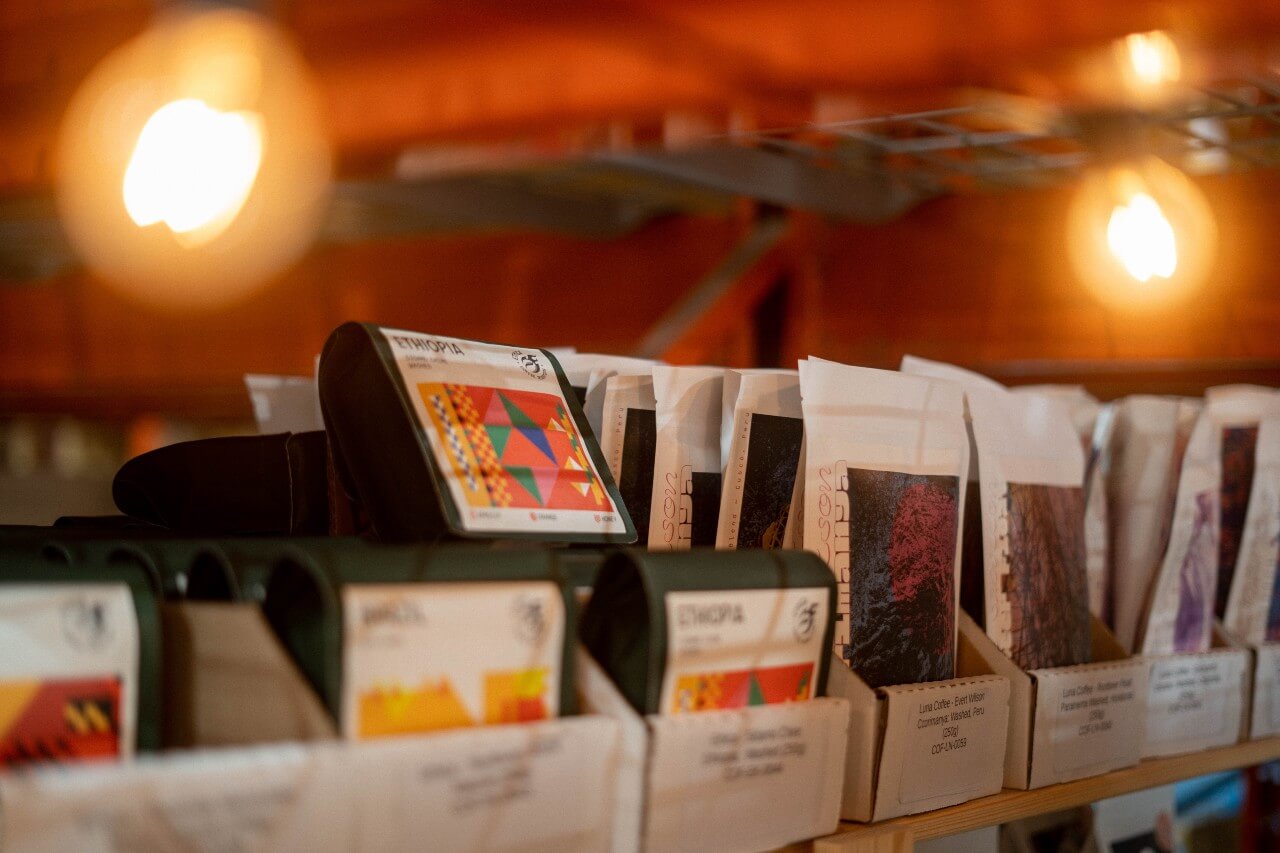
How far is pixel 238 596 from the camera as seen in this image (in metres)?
0.62

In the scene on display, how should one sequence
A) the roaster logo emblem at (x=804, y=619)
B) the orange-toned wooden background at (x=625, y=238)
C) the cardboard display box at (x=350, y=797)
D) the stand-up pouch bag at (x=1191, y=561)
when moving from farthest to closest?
the orange-toned wooden background at (x=625, y=238) < the stand-up pouch bag at (x=1191, y=561) < the roaster logo emblem at (x=804, y=619) < the cardboard display box at (x=350, y=797)

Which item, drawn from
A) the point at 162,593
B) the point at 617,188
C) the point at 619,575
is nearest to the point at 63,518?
the point at 162,593

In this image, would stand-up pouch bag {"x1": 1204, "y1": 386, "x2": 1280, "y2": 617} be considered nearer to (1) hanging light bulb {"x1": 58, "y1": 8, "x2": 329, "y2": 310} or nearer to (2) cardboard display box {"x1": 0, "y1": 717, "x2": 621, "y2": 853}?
(2) cardboard display box {"x1": 0, "y1": 717, "x2": 621, "y2": 853}

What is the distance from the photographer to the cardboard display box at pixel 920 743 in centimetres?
82

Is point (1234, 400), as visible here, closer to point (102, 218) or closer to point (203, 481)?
point (203, 481)

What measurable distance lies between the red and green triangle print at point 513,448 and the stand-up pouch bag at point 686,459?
0.30ft

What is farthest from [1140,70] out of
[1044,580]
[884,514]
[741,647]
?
[741,647]

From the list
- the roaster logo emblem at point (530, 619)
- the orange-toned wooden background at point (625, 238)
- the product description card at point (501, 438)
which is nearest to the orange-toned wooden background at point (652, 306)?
the orange-toned wooden background at point (625, 238)

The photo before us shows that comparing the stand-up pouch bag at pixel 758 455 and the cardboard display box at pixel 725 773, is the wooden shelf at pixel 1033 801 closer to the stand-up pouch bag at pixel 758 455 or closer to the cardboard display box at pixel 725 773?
the cardboard display box at pixel 725 773

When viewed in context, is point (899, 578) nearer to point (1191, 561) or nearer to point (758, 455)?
point (758, 455)

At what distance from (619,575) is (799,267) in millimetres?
2338

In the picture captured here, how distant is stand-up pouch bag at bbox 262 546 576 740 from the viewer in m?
0.56

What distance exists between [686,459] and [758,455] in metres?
0.06


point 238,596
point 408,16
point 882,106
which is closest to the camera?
point 238,596
